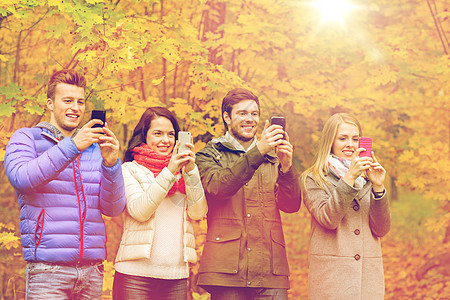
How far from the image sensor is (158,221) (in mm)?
3418

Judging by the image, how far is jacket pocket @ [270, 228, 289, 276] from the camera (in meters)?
3.43

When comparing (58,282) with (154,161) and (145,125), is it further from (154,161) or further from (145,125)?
(145,125)

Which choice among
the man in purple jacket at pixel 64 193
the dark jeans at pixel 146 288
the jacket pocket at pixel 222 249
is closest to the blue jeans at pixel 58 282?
the man in purple jacket at pixel 64 193

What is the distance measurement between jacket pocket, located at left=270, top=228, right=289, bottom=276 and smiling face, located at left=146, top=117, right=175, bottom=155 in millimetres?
955

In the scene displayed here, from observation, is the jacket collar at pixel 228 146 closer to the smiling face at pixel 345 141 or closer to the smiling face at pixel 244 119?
the smiling face at pixel 244 119

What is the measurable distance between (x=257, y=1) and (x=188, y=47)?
5.15 feet

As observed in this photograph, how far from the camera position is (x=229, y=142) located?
12.1 feet

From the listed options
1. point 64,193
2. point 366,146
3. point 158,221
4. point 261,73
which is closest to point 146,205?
point 158,221

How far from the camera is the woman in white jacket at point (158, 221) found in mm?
3281

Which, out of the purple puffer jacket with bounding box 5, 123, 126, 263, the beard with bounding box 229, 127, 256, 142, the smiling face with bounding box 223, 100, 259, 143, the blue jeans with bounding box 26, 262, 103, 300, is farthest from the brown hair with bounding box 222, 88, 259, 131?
the blue jeans with bounding box 26, 262, 103, 300

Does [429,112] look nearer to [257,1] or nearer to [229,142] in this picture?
[257,1]

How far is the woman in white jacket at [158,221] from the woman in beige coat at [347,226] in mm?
847

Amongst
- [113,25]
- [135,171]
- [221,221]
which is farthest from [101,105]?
[221,221]

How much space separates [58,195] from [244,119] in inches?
54.4
